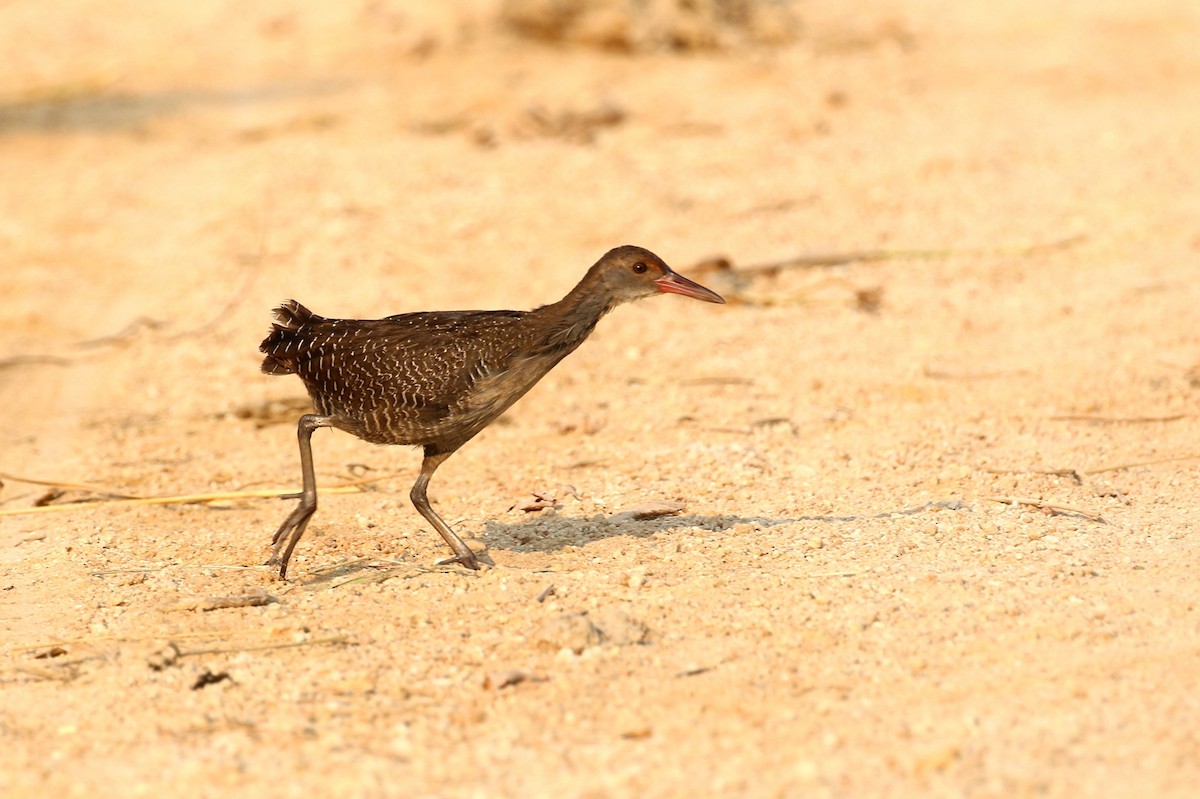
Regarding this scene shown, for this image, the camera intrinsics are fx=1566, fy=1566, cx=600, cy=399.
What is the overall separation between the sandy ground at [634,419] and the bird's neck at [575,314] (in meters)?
0.85

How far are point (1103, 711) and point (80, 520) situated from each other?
4410mm

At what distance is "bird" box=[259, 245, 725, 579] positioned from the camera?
610 cm

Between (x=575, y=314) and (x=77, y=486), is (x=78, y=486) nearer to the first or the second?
(x=77, y=486)

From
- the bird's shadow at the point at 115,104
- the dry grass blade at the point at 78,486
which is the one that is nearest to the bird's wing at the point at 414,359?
the dry grass blade at the point at 78,486

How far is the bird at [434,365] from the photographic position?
20.0ft

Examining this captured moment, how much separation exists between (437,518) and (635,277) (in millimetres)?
1273

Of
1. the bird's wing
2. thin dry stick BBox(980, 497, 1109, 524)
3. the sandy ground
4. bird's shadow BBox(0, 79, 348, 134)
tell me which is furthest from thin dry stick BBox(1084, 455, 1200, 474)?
bird's shadow BBox(0, 79, 348, 134)

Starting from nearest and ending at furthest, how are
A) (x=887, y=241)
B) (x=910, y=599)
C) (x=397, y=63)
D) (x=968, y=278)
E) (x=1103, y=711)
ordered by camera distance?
(x=1103, y=711), (x=910, y=599), (x=968, y=278), (x=887, y=241), (x=397, y=63)

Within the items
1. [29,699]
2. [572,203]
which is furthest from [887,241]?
[29,699]

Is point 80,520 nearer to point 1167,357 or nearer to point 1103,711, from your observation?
point 1103,711

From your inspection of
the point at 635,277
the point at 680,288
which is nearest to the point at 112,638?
the point at 635,277

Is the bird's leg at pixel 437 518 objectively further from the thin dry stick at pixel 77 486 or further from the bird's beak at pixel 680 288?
the thin dry stick at pixel 77 486

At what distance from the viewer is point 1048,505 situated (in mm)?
6535

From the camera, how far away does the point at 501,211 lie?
11.5 m
